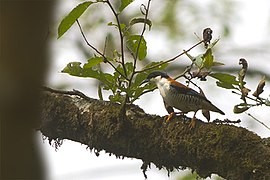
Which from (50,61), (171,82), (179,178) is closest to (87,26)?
(179,178)

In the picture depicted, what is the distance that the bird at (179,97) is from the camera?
318 cm

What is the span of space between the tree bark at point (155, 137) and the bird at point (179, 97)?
305 millimetres

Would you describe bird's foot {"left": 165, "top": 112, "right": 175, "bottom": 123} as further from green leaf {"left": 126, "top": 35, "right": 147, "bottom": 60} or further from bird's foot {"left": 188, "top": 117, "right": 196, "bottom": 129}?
green leaf {"left": 126, "top": 35, "right": 147, "bottom": 60}

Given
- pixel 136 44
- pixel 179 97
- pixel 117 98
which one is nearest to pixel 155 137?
pixel 117 98

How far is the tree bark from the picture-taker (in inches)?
99.7

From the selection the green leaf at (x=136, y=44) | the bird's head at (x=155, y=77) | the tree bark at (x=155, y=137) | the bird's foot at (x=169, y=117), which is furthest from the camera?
the bird's head at (x=155, y=77)

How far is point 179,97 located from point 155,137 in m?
0.52

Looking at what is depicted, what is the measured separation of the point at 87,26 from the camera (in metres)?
7.73

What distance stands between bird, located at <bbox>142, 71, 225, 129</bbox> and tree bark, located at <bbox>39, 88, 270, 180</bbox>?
0.31 m

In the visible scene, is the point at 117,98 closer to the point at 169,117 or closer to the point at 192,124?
the point at 169,117

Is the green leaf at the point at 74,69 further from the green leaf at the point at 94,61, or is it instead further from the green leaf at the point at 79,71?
the green leaf at the point at 94,61

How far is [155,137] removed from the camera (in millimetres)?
2797

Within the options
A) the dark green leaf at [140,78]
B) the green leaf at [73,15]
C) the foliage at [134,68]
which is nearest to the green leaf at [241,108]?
the foliage at [134,68]

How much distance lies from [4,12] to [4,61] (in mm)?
70
